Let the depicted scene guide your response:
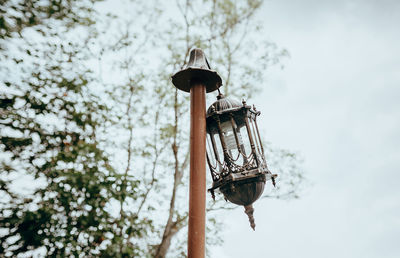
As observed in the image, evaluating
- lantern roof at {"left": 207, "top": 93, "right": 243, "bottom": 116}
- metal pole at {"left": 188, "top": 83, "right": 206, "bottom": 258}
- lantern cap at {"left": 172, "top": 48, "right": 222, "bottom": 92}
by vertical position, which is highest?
lantern cap at {"left": 172, "top": 48, "right": 222, "bottom": 92}

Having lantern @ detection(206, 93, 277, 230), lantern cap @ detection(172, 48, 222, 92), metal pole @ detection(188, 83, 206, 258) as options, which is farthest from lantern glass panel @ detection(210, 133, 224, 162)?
lantern cap @ detection(172, 48, 222, 92)

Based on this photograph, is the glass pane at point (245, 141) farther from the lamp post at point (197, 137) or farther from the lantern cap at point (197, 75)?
the lantern cap at point (197, 75)

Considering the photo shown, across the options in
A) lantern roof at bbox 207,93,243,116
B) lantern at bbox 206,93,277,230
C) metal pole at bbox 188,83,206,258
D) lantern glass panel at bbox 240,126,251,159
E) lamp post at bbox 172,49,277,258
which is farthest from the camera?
lantern roof at bbox 207,93,243,116

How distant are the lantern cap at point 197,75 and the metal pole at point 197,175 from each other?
0.23 ft

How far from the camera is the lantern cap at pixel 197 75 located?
254cm

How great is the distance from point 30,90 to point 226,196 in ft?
7.28

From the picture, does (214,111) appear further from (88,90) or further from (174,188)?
(174,188)

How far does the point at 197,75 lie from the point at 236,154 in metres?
0.79

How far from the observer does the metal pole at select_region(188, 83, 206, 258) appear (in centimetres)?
205

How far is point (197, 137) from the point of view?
7.72 feet

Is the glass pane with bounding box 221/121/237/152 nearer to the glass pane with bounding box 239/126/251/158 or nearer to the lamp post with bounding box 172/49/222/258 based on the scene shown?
the glass pane with bounding box 239/126/251/158

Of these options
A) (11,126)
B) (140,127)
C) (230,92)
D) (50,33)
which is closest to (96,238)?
(11,126)

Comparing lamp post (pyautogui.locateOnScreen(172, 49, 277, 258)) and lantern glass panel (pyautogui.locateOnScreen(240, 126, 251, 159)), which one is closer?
lamp post (pyautogui.locateOnScreen(172, 49, 277, 258))

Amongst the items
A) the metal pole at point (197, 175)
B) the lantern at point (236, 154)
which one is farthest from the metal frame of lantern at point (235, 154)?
the metal pole at point (197, 175)
